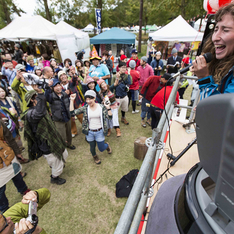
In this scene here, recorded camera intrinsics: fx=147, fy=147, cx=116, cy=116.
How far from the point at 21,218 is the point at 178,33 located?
460 inches

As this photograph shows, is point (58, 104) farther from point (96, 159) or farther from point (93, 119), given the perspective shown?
point (96, 159)

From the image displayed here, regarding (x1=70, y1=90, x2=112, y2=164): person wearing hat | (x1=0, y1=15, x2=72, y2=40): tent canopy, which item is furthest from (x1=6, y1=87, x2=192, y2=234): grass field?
(x1=0, y1=15, x2=72, y2=40): tent canopy

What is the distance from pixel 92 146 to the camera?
3.70 metres

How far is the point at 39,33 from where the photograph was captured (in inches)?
379

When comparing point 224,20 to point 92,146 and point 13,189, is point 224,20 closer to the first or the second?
point 92,146

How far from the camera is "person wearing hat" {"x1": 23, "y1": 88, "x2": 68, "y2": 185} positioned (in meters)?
2.57

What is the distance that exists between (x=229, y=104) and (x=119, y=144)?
13.8 ft

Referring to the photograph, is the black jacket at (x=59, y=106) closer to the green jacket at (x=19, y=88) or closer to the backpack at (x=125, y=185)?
the green jacket at (x=19, y=88)

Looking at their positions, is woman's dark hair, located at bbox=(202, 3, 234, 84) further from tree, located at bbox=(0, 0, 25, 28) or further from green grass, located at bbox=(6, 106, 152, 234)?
tree, located at bbox=(0, 0, 25, 28)

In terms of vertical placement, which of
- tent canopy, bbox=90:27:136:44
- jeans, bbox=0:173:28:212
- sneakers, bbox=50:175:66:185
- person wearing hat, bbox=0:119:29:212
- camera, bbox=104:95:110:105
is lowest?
sneakers, bbox=50:175:66:185

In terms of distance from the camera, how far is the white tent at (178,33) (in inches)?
374

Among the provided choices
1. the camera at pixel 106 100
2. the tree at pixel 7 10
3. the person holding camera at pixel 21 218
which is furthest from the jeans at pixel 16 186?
the tree at pixel 7 10

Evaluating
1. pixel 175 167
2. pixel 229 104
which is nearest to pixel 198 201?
pixel 229 104

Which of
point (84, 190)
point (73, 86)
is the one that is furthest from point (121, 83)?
point (84, 190)
